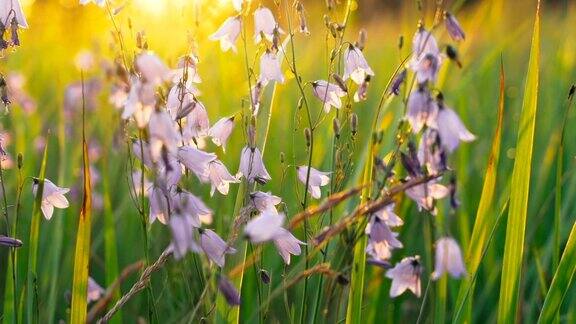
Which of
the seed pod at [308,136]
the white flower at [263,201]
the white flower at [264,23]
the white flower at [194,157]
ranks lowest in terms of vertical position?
the white flower at [263,201]

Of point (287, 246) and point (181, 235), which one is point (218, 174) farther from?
point (181, 235)

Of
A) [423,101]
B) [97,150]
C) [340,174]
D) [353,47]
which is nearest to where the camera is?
[423,101]

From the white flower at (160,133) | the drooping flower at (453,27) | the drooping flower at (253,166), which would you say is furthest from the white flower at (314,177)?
the white flower at (160,133)

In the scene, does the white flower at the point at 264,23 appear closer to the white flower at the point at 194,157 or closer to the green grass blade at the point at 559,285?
the white flower at the point at 194,157

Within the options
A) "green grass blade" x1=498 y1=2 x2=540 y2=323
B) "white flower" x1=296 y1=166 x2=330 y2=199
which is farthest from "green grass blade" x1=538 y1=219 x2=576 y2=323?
"white flower" x1=296 y1=166 x2=330 y2=199

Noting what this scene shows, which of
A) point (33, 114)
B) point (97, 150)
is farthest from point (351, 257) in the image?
point (33, 114)

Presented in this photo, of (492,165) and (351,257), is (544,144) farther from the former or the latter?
(351,257)
